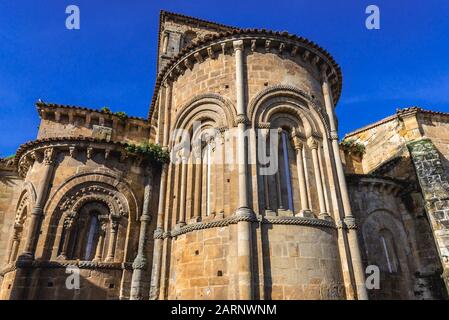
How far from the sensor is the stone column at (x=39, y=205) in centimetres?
991

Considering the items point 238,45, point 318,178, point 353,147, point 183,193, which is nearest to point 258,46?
point 238,45

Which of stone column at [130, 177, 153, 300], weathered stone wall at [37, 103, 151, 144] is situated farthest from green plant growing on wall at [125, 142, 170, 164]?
weathered stone wall at [37, 103, 151, 144]

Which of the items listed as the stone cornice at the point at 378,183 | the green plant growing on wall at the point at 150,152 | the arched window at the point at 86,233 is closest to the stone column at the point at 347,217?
the stone cornice at the point at 378,183

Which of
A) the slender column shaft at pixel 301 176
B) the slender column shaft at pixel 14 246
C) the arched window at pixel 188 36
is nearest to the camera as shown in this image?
the slender column shaft at pixel 301 176

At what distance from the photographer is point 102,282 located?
9992 mm

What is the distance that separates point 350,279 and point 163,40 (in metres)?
17.5

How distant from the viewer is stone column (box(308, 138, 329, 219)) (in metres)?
9.65

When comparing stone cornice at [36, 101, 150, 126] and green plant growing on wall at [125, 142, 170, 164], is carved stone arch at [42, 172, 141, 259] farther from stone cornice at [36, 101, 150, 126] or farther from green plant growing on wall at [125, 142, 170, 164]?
stone cornice at [36, 101, 150, 126]

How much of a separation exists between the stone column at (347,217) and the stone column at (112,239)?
720cm

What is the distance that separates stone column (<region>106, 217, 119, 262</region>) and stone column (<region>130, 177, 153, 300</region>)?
0.79m

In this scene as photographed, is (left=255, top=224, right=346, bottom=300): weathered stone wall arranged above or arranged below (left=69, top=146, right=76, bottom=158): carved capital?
below

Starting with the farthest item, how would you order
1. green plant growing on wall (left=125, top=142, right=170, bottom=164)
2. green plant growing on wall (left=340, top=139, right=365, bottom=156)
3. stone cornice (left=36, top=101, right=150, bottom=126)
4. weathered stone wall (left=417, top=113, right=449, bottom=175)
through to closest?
green plant growing on wall (left=340, top=139, right=365, bottom=156) → weathered stone wall (left=417, top=113, right=449, bottom=175) → stone cornice (left=36, top=101, right=150, bottom=126) → green plant growing on wall (left=125, top=142, right=170, bottom=164)

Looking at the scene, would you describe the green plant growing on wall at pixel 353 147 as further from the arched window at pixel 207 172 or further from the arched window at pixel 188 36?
the arched window at pixel 188 36
